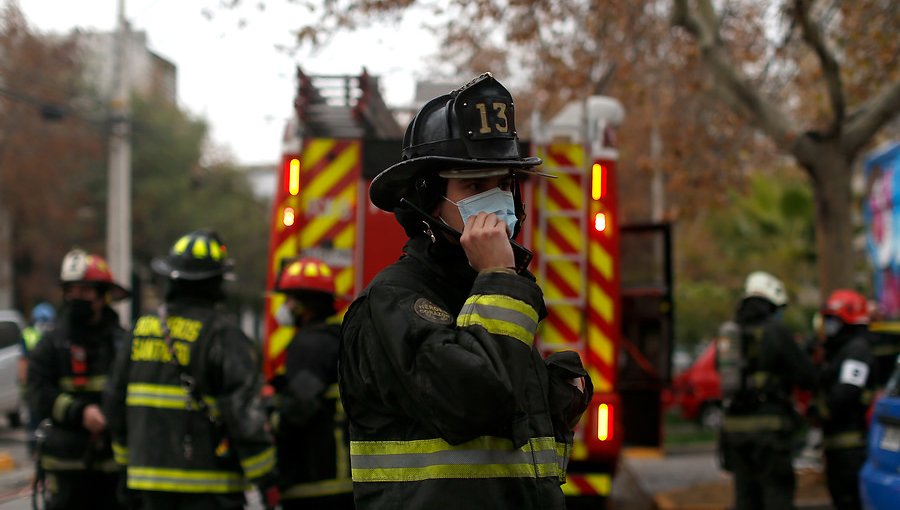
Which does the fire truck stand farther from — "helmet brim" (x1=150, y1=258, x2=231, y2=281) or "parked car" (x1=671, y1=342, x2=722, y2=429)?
"parked car" (x1=671, y1=342, x2=722, y2=429)

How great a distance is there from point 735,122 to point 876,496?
845cm

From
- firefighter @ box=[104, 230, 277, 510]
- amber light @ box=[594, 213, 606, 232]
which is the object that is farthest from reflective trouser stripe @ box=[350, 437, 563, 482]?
amber light @ box=[594, 213, 606, 232]

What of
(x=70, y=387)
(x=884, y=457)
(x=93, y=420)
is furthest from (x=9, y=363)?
(x=884, y=457)

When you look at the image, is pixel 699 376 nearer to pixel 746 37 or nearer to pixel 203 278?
pixel 746 37

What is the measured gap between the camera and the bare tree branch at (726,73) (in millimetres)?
9716

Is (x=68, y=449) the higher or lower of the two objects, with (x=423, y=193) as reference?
lower

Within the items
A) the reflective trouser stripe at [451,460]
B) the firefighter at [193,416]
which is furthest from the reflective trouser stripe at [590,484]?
the reflective trouser stripe at [451,460]

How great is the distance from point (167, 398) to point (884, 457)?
3.72 m

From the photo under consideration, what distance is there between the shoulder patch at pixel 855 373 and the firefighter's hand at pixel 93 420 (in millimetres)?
4739

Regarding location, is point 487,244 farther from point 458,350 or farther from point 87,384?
point 87,384

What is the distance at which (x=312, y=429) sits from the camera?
18.0 feet

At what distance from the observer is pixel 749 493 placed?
7219 millimetres

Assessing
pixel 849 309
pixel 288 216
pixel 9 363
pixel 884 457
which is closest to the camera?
pixel 884 457

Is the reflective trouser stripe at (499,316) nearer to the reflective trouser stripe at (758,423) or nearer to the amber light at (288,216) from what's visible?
the amber light at (288,216)
